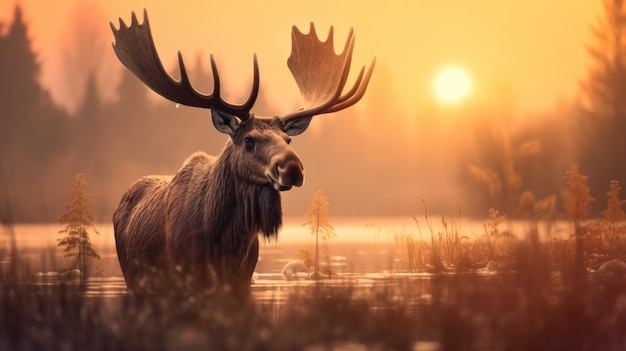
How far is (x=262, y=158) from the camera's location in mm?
10227

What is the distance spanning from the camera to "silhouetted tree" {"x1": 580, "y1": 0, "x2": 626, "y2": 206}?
4012 centimetres

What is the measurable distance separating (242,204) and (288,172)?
99cm

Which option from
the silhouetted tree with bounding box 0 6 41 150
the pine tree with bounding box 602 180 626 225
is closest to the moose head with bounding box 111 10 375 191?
the pine tree with bounding box 602 180 626 225

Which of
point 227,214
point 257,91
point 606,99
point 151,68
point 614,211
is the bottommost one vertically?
point 227,214

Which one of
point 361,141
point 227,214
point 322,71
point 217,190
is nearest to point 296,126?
point 217,190

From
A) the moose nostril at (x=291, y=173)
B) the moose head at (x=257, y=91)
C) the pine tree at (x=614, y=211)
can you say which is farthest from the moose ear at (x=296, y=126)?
the pine tree at (x=614, y=211)

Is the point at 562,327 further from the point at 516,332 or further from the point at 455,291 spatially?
the point at 455,291

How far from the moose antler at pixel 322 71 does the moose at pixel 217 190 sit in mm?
25

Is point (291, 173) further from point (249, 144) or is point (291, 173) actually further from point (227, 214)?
point (227, 214)

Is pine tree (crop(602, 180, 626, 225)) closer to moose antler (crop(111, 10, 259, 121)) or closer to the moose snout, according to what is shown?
moose antler (crop(111, 10, 259, 121))

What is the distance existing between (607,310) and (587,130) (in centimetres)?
3491

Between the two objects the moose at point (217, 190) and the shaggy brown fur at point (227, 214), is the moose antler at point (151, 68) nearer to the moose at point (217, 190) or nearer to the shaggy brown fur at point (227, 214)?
the moose at point (217, 190)

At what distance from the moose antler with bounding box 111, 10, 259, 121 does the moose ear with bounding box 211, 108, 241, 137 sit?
2.5 inches

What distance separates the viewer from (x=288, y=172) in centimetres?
973
